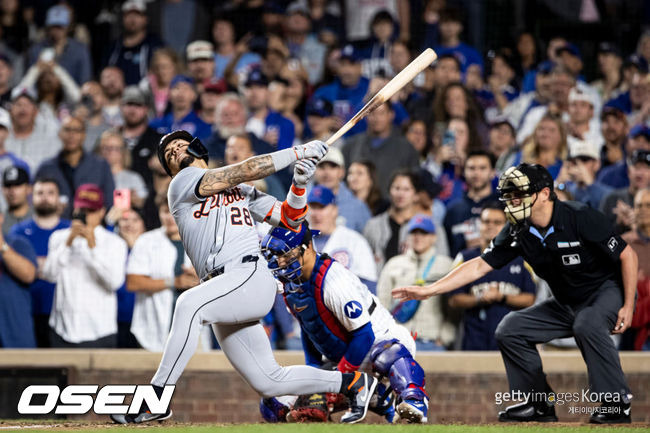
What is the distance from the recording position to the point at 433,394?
7.44 meters

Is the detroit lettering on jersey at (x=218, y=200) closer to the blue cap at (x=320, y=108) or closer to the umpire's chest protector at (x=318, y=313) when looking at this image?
the umpire's chest protector at (x=318, y=313)

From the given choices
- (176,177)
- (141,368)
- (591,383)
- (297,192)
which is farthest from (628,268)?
(141,368)

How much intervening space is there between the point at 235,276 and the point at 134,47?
6408mm

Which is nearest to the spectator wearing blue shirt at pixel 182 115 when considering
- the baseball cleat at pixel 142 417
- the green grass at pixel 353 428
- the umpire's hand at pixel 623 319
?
the green grass at pixel 353 428

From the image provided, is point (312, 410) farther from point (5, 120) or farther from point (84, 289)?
point (5, 120)

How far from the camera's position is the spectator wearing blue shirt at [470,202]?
321 inches

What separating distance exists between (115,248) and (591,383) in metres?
4.04

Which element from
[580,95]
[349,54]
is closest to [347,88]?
[349,54]

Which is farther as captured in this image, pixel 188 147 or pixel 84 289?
pixel 84 289

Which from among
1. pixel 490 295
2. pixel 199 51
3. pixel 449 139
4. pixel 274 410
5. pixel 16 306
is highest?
pixel 199 51

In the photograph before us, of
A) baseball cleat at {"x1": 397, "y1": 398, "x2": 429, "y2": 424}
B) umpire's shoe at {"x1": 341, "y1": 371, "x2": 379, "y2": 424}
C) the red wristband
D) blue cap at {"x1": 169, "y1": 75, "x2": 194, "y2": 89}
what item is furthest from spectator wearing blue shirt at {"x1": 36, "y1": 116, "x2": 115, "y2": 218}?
baseball cleat at {"x1": 397, "y1": 398, "x2": 429, "y2": 424}

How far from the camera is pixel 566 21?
1098 cm

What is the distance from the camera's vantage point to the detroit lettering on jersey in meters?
5.48

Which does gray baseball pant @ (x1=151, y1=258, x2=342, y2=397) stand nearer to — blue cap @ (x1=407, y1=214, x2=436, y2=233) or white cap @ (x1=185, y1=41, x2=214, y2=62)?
blue cap @ (x1=407, y1=214, x2=436, y2=233)
